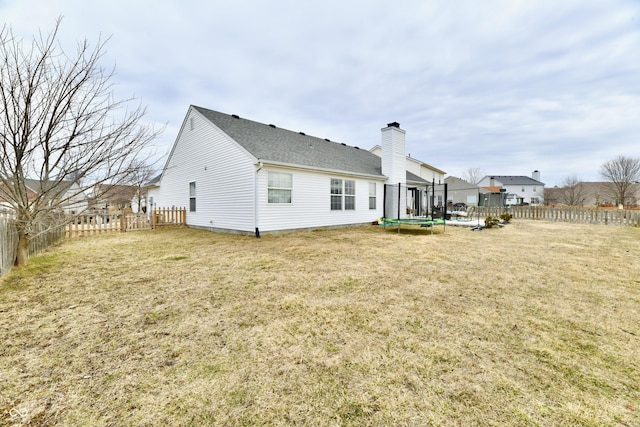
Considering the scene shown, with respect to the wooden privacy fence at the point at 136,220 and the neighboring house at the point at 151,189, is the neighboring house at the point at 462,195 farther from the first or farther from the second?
the neighboring house at the point at 151,189

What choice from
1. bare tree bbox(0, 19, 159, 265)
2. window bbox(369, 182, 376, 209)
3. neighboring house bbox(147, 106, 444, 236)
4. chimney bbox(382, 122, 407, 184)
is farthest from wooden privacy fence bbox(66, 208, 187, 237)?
chimney bbox(382, 122, 407, 184)

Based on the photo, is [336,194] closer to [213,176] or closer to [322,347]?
[213,176]

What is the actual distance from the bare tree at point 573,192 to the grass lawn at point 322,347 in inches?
1779

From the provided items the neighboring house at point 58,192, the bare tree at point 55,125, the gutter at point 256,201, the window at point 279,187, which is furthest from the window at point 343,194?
the neighboring house at point 58,192

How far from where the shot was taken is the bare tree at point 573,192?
37.9 m

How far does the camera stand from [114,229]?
13062 mm

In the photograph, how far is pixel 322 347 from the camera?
255 cm

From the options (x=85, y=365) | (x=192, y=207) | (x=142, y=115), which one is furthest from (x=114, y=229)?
(x=85, y=365)

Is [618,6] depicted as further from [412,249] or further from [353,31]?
[412,249]

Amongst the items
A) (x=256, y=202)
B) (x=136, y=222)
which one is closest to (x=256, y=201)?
(x=256, y=202)

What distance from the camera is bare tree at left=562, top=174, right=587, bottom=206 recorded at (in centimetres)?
3791

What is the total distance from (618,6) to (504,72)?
6.04 meters

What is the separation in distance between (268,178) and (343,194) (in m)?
4.36

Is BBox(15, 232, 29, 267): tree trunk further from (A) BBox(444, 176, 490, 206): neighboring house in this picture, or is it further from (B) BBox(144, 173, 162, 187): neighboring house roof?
(A) BBox(444, 176, 490, 206): neighboring house
